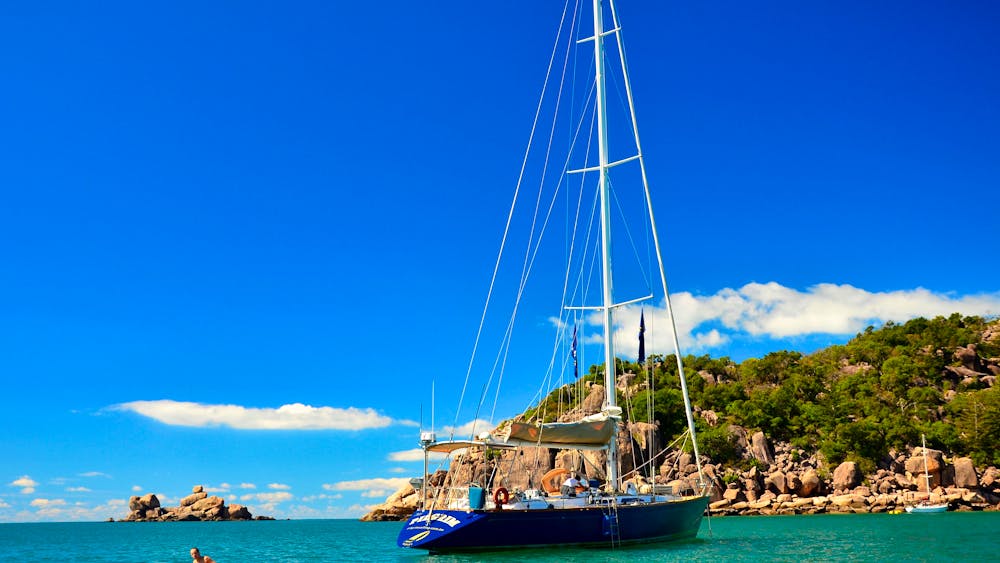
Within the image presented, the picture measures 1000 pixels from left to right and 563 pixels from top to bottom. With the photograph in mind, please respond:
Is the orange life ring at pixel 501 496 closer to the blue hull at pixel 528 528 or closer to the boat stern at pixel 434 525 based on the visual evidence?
the blue hull at pixel 528 528

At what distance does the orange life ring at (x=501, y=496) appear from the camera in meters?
26.8

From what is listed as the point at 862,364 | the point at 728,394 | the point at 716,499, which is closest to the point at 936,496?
the point at 716,499

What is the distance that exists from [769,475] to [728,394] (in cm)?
2042

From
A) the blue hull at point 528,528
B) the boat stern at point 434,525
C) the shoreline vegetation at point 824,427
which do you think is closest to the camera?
the boat stern at point 434,525

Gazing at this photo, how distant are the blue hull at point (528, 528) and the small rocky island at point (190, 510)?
130 meters

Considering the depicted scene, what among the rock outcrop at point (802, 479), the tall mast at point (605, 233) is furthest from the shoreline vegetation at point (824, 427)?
the tall mast at point (605, 233)

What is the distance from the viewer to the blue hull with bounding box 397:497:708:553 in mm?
26609

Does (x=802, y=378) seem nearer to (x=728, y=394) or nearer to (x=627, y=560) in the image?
(x=728, y=394)

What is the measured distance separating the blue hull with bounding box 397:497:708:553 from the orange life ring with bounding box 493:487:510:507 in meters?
0.39

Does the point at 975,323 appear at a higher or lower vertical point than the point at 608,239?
higher

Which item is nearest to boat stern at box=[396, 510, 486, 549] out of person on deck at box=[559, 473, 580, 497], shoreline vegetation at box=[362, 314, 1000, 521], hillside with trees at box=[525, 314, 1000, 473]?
person on deck at box=[559, 473, 580, 497]

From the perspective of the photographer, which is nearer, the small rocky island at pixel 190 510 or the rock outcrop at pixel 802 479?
the rock outcrop at pixel 802 479

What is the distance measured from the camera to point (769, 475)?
82188mm

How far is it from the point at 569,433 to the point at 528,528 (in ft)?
15.1
